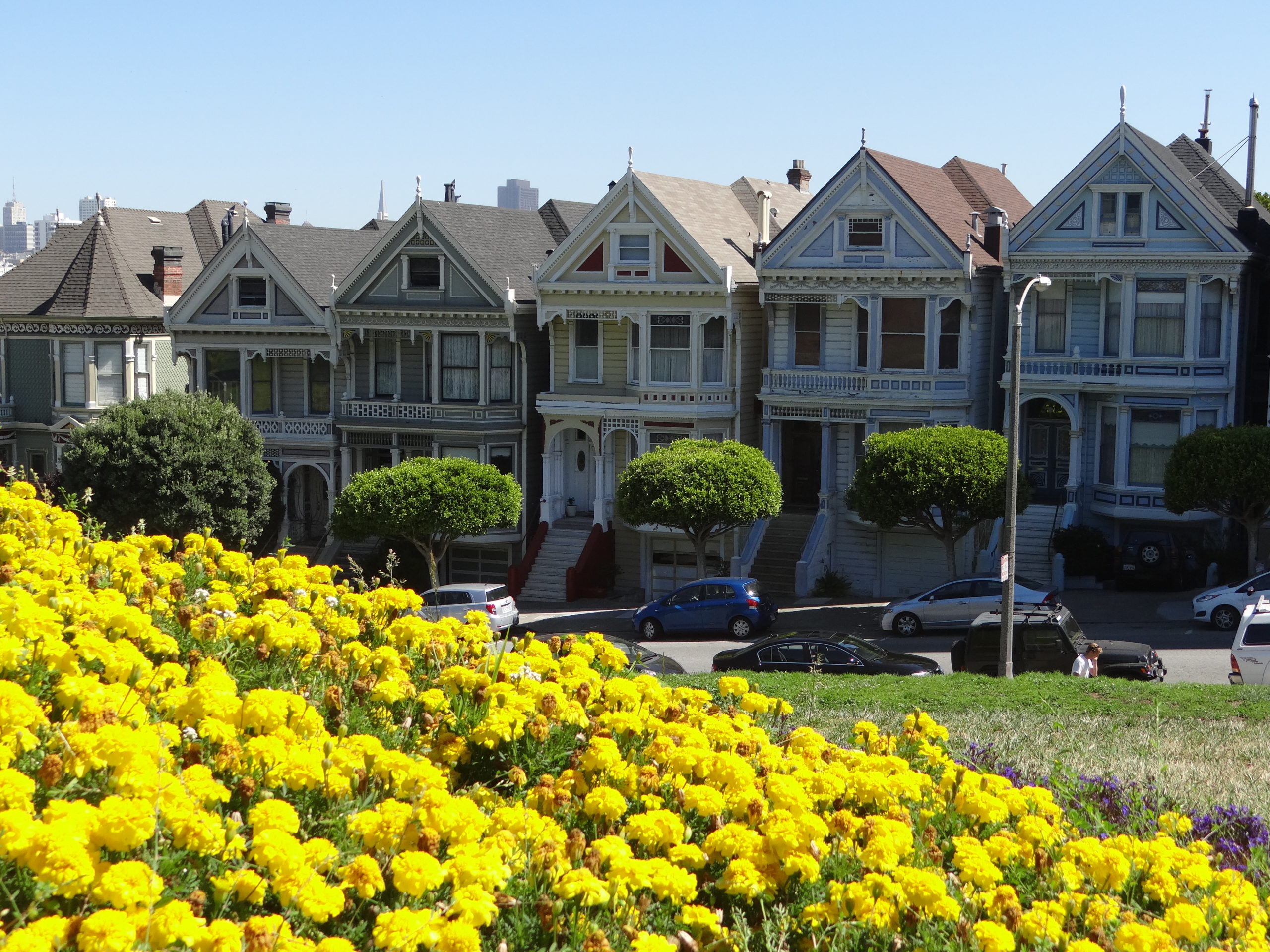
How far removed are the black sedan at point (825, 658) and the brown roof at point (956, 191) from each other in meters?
15.8

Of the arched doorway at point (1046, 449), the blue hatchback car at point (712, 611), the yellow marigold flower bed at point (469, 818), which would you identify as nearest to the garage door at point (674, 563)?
the blue hatchback car at point (712, 611)

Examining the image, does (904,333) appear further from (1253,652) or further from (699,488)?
(1253,652)

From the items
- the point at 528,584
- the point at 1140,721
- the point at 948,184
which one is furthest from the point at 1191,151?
the point at 1140,721

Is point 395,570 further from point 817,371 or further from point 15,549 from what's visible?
point 15,549

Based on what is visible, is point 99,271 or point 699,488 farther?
point 99,271

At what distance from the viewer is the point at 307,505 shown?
153 feet

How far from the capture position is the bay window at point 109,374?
47.1m

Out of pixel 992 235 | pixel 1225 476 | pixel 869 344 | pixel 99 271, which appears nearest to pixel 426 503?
pixel 869 344

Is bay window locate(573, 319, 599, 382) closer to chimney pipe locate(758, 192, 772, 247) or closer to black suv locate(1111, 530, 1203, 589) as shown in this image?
chimney pipe locate(758, 192, 772, 247)

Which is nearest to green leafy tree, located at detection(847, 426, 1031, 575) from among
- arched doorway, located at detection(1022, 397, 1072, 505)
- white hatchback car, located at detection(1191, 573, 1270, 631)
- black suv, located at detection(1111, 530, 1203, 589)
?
black suv, located at detection(1111, 530, 1203, 589)

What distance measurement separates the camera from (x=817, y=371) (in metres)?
39.5

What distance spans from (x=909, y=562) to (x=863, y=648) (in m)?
14.3

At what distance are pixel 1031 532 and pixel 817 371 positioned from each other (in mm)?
6773

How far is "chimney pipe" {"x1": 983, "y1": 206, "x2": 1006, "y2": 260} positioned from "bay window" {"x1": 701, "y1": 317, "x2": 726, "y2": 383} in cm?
731
